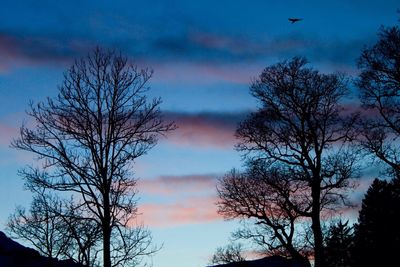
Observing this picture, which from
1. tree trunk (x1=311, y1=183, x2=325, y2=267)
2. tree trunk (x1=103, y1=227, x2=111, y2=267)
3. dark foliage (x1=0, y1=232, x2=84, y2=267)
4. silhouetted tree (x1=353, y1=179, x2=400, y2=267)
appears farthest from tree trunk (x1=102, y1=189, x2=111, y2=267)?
silhouetted tree (x1=353, y1=179, x2=400, y2=267)

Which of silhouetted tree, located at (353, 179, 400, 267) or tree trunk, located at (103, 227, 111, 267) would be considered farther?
silhouetted tree, located at (353, 179, 400, 267)

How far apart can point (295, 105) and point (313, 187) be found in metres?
3.69

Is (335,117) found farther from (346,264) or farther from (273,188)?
(346,264)

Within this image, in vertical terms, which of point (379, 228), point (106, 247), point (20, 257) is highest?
point (20, 257)

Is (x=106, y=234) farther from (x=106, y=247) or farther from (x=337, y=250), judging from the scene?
(x=337, y=250)

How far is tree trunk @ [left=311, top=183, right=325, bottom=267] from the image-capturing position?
24328mm

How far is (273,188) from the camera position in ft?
84.5

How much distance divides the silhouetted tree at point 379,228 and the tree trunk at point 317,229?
7.52 meters

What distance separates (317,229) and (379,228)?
8.49 m

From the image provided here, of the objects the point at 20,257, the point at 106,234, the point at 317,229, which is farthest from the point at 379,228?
the point at 20,257

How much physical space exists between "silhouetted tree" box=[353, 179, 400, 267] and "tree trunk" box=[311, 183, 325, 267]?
24.7 feet

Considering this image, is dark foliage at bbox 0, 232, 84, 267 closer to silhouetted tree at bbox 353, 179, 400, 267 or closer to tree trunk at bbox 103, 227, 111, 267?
tree trunk at bbox 103, 227, 111, 267

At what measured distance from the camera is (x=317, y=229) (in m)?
24.5

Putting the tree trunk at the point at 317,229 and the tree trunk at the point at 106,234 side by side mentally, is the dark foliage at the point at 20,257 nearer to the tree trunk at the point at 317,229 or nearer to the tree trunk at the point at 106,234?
the tree trunk at the point at 106,234
